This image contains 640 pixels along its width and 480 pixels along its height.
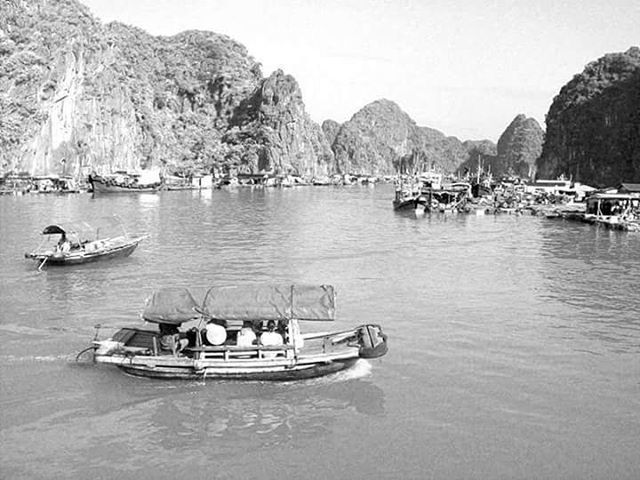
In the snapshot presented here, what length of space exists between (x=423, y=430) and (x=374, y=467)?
1949mm

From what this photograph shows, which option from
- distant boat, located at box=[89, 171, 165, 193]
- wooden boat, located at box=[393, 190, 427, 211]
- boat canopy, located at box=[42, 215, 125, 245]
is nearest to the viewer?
boat canopy, located at box=[42, 215, 125, 245]

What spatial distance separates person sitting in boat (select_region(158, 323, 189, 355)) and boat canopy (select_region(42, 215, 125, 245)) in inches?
709

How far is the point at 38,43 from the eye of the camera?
128125mm

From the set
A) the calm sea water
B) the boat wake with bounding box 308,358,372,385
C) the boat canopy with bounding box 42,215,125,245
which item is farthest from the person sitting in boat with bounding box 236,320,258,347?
the boat canopy with bounding box 42,215,125,245

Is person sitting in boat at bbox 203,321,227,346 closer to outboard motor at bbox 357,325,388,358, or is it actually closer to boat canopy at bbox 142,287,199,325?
boat canopy at bbox 142,287,199,325

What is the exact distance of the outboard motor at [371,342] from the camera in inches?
643

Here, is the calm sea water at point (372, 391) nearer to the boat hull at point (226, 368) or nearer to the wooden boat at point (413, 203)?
the boat hull at point (226, 368)

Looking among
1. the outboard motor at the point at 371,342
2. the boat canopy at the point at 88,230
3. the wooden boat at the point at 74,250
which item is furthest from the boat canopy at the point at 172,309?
the boat canopy at the point at 88,230

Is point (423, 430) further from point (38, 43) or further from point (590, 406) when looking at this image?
point (38, 43)

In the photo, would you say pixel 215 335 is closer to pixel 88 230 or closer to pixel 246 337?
pixel 246 337

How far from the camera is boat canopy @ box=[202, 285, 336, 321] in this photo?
53.0 feet

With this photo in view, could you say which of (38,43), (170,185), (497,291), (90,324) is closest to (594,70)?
(170,185)

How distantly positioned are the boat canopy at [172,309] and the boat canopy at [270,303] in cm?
38

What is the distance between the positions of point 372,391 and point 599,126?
156740 millimetres
